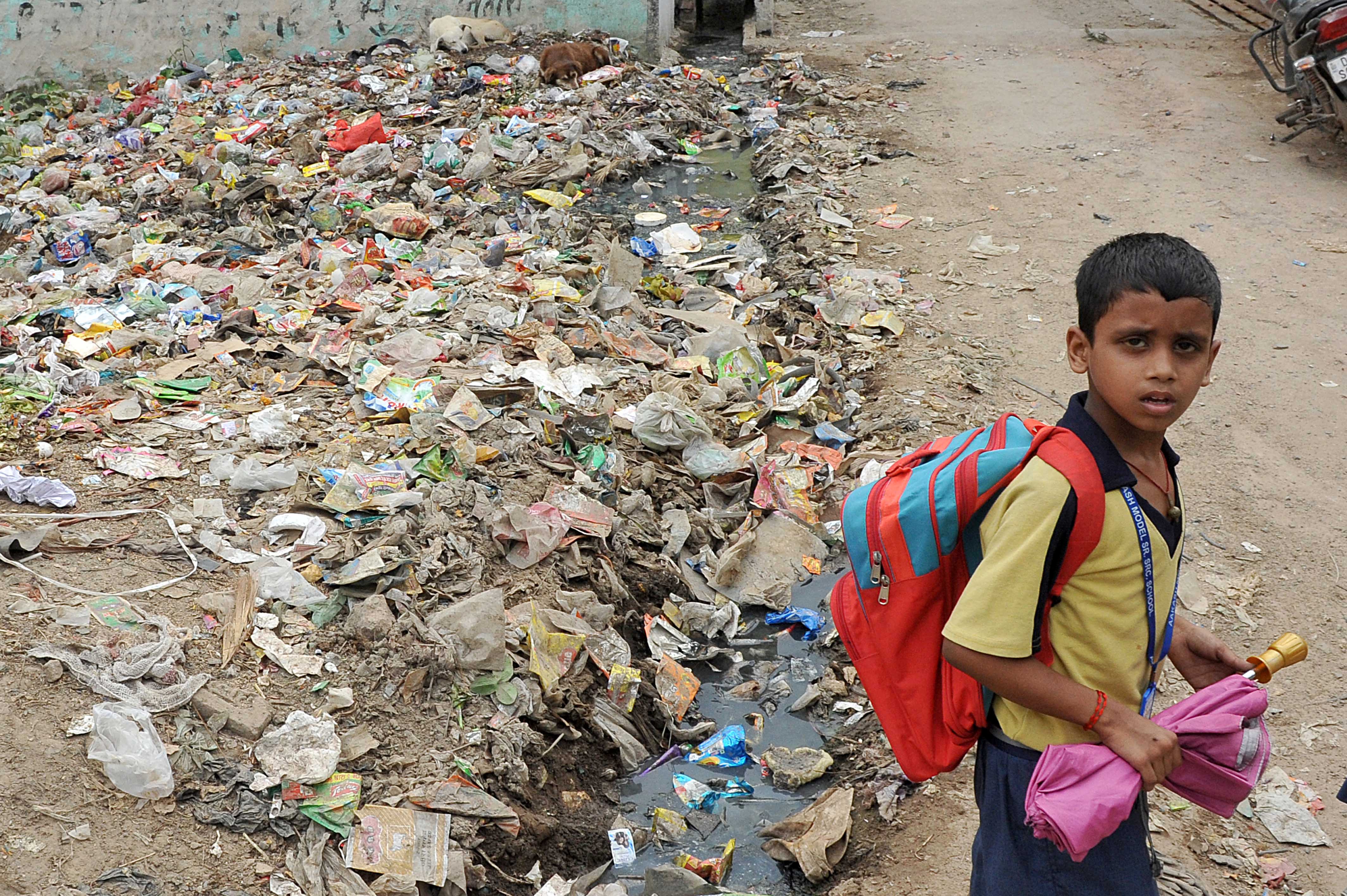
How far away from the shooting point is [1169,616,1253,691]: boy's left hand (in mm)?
1557

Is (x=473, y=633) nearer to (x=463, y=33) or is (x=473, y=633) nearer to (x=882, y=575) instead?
(x=882, y=575)

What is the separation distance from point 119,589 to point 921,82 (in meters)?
8.64

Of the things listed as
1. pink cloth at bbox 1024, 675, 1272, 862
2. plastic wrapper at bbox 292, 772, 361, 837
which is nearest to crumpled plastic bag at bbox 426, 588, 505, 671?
plastic wrapper at bbox 292, 772, 361, 837

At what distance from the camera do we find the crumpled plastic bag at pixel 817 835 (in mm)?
2750

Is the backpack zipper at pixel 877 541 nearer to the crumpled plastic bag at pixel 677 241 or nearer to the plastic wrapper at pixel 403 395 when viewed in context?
the plastic wrapper at pixel 403 395

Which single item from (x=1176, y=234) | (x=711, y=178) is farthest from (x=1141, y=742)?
(x=711, y=178)

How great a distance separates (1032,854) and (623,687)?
2007 mm

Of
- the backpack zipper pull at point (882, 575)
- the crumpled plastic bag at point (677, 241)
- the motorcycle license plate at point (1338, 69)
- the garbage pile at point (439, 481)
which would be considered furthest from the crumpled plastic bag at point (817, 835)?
the motorcycle license plate at point (1338, 69)

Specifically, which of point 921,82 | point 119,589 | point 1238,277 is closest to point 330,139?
point 921,82

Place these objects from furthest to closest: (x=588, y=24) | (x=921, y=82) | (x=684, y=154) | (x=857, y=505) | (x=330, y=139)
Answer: (x=588, y=24)
(x=921, y=82)
(x=684, y=154)
(x=330, y=139)
(x=857, y=505)

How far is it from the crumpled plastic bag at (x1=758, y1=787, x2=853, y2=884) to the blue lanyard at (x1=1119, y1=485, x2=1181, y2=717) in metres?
1.44

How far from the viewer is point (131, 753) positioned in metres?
2.53

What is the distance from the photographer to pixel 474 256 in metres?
6.13

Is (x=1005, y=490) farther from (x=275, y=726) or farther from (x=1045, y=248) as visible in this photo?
(x=1045, y=248)
